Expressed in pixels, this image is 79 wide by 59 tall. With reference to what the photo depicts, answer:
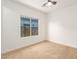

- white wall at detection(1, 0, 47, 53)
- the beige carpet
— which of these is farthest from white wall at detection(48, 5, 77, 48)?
white wall at detection(1, 0, 47, 53)

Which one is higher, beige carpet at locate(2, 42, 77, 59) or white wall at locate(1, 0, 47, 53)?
white wall at locate(1, 0, 47, 53)

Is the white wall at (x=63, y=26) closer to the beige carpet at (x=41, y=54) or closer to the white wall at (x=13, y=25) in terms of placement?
the beige carpet at (x=41, y=54)

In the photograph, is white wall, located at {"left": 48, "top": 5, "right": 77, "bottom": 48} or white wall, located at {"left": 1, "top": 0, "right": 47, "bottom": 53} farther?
white wall, located at {"left": 48, "top": 5, "right": 77, "bottom": 48}

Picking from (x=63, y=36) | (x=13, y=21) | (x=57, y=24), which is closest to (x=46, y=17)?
(x=57, y=24)

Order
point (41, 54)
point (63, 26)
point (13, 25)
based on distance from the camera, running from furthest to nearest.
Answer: point (63, 26) → point (13, 25) → point (41, 54)

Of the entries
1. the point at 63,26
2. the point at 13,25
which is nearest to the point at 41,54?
the point at 13,25

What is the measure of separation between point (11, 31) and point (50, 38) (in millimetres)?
3615

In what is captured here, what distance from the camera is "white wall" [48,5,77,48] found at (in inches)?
178

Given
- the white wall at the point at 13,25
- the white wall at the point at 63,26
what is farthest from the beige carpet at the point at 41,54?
the white wall at the point at 63,26

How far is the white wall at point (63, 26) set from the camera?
4.53 m

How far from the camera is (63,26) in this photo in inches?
205

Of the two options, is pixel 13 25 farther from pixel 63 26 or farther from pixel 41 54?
pixel 63 26

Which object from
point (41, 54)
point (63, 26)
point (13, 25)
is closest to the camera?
point (41, 54)

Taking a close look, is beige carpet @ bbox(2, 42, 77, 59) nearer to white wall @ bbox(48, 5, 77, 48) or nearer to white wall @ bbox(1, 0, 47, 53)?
white wall @ bbox(1, 0, 47, 53)
